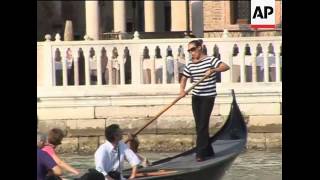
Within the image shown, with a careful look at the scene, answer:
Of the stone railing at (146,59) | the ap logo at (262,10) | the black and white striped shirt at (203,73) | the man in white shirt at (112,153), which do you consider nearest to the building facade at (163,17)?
the stone railing at (146,59)

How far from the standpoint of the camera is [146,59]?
11.5 m

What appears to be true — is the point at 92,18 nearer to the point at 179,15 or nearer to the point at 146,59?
the point at 179,15

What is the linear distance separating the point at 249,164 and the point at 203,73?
1.83 meters

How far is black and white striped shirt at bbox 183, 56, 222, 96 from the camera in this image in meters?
8.99

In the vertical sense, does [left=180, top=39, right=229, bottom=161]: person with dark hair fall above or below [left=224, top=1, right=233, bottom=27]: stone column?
below

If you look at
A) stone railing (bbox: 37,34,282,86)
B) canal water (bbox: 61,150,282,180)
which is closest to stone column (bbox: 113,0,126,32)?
stone railing (bbox: 37,34,282,86)

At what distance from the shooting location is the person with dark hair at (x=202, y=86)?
889 cm

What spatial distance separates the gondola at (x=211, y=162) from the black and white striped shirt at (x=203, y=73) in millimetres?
336

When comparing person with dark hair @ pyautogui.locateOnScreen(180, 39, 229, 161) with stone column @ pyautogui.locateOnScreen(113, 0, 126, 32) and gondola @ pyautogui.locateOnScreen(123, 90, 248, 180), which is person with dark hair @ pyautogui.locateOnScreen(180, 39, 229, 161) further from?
stone column @ pyautogui.locateOnScreen(113, 0, 126, 32)

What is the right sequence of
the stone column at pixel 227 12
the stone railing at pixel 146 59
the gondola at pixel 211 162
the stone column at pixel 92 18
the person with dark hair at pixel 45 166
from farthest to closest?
the stone column at pixel 92 18
the stone column at pixel 227 12
the stone railing at pixel 146 59
the gondola at pixel 211 162
the person with dark hair at pixel 45 166

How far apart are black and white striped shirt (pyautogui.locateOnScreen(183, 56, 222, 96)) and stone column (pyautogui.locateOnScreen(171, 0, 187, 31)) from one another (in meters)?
8.59

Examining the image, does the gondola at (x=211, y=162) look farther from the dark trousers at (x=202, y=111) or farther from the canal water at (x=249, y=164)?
the canal water at (x=249, y=164)

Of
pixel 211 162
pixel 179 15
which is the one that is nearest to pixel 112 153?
pixel 211 162
